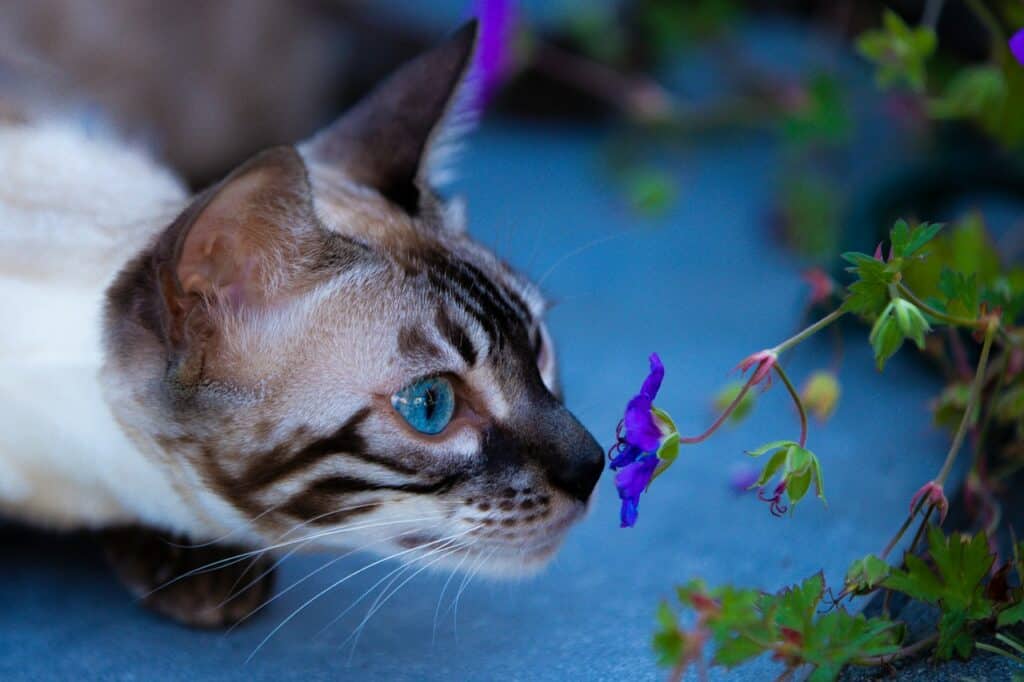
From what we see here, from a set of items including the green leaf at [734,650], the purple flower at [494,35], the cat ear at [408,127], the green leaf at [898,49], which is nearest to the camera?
→ the green leaf at [734,650]

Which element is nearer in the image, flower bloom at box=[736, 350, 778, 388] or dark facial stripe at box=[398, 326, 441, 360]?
flower bloom at box=[736, 350, 778, 388]

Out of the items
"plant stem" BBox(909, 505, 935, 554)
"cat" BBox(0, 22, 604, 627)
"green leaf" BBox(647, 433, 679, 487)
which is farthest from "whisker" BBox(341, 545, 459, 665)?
"plant stem" BBox(909, 505, 935, 554)

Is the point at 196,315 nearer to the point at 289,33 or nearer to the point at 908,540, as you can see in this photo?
the point at 908,540

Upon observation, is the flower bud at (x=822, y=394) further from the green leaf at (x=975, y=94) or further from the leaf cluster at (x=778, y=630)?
the green leaf at (x=975, y=94)

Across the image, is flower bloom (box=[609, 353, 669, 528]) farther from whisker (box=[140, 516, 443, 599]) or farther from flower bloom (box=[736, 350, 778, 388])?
whisker (box=[140, 516, 443, 599])

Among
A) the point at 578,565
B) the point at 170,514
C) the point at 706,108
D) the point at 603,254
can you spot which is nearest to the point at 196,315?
the point at 170,514

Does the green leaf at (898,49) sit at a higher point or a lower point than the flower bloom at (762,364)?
higher

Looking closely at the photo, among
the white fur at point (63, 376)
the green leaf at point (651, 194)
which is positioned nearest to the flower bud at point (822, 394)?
the white fur at point (63, 376)
